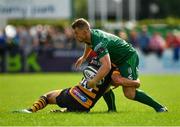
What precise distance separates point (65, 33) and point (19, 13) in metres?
2.95

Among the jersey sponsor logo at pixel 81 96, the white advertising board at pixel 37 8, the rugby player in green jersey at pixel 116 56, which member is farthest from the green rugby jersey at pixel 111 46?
the white advertising board at pixel 37 8

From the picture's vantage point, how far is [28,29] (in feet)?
129

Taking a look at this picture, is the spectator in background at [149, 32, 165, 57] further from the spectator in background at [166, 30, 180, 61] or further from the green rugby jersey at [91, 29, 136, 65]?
the green rugby jersey at [91, 29, 136, 65]

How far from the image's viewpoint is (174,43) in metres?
38.9

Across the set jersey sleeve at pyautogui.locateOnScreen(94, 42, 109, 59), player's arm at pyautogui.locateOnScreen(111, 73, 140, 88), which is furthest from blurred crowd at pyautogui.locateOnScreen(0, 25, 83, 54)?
jersey sleeve at pyautogui.locateOnScreen(94, 42, 109, 59)

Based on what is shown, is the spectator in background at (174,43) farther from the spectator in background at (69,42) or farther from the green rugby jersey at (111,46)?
the green rugby jersey at (111,46)

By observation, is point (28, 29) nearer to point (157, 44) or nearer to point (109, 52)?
point (157, 44)

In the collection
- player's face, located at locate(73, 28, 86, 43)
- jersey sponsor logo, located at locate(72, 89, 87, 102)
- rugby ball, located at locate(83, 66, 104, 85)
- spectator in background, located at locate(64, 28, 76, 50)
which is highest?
player's face, located at locate(73, 28, 86, 43)

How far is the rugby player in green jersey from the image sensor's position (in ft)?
45.9

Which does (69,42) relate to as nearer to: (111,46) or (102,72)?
(111,46)

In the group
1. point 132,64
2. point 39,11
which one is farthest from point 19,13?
point 132,64

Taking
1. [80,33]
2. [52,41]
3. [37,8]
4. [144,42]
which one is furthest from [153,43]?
[80,33]

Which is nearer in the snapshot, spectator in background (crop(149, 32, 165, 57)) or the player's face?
the player's face

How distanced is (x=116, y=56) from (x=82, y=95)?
37.4 inches
